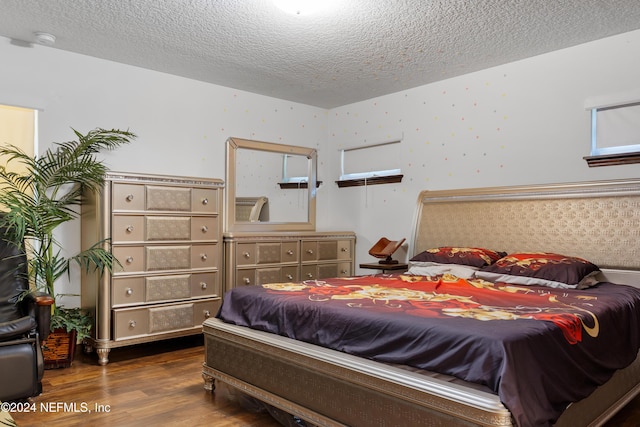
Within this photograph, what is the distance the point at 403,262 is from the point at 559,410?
312 centimetres

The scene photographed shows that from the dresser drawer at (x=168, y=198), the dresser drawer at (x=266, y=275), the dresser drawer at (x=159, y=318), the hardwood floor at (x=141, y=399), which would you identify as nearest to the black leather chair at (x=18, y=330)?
the hardwood floor at (x=141, y=399)

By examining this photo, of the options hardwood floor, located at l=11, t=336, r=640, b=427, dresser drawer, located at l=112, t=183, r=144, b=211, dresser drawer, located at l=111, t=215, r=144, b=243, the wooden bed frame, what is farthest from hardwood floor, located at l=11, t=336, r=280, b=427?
dresser drawer, located at l=112, t=183, r=144, b=211

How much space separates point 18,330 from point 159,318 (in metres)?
1.32

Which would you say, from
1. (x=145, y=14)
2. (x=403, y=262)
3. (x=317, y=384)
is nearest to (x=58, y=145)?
(x=145, y=14)

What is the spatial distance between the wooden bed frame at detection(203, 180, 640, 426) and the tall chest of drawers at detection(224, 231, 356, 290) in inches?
38.0

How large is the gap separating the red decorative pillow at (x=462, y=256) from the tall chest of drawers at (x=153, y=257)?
6.15ft

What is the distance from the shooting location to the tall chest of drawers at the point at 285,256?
14.8ft

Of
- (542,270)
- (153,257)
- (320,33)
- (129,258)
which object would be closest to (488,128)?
(542,270)

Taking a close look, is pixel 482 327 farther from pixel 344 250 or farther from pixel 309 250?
pixel 344 250

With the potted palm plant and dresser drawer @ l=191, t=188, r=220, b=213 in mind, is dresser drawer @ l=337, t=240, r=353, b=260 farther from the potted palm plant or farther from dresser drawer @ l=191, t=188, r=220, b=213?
the potted palm plant

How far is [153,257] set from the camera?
398 centimetres

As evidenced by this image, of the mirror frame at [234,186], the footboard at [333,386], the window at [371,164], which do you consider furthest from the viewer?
the window at [371,164]

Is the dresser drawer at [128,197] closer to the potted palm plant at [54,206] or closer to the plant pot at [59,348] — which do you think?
the potted palm plant at [54,206]

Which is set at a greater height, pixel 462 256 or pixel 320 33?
pixel 320 33
